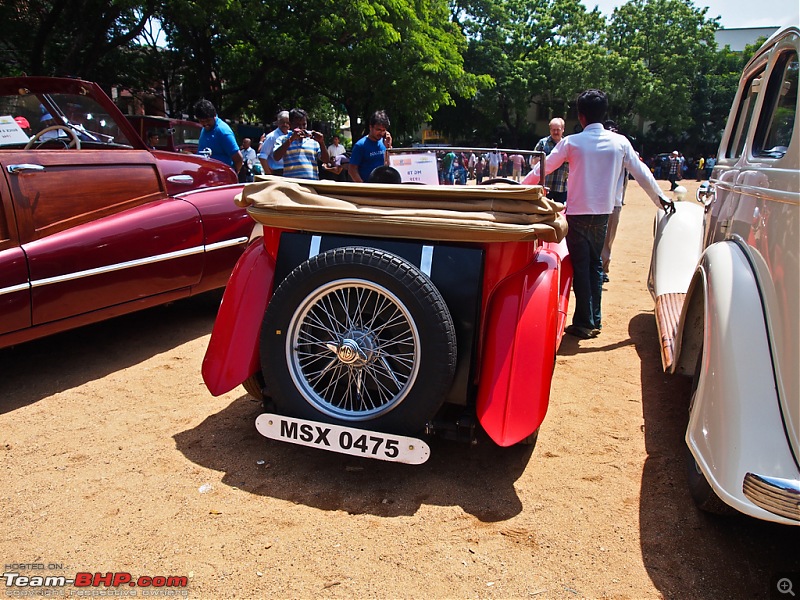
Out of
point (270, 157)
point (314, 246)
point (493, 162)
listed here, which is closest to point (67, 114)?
point (270, 157)

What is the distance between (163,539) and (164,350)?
2.33 metres

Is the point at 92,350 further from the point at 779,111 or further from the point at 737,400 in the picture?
Answer: the point at 779,111

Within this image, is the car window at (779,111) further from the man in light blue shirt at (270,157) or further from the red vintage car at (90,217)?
the man in light blue shirt at (270,157)

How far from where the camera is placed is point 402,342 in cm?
259

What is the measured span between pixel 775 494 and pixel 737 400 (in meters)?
0.32

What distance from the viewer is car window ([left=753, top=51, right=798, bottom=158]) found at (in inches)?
97.0

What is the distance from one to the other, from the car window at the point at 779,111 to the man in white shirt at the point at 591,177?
1.31 m

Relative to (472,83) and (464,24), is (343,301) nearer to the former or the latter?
(472,83)

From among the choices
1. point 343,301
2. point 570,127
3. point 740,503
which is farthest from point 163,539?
point 570,127

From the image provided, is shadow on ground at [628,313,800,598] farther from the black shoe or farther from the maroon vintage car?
the maroon vintage car

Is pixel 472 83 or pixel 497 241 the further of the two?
pixel 472 83

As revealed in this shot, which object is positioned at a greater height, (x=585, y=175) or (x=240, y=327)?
(x=585, y=175)

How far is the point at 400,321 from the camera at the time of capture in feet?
8.74

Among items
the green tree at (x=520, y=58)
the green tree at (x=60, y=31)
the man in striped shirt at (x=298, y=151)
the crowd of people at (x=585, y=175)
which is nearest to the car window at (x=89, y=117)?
the crowd of people at (x=585, y=175)
